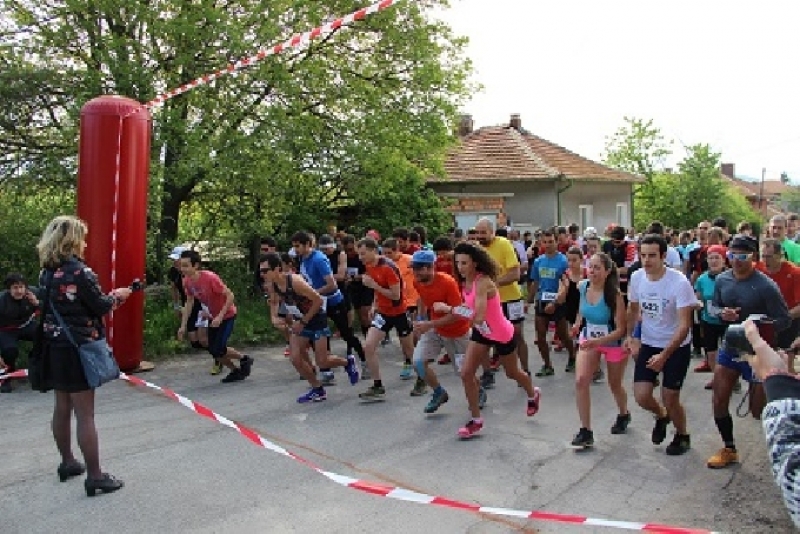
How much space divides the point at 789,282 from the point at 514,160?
21.7m

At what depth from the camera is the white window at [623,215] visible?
34250mm

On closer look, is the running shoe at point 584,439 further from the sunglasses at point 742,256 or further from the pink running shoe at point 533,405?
the sunglasses at point 742,256

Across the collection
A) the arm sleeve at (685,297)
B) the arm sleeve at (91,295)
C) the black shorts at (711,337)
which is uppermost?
the arm sleeve at (91,295)

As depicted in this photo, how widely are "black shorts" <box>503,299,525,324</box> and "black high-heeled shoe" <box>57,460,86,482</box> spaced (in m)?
4.71

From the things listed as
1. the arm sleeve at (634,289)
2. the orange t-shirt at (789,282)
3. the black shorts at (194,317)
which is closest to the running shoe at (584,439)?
the arm sleeve at (634,289)

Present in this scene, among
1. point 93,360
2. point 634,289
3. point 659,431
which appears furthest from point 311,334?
point 659,431

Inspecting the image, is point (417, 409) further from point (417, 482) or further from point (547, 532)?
point (547, 532)

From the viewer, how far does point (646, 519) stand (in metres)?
4.52

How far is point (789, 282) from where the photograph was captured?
657 centimetres

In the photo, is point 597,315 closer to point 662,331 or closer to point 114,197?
point 662,331

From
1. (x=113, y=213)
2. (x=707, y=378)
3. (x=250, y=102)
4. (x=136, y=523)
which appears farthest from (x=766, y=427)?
(x=250, y=102)

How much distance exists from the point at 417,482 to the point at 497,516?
80 cm

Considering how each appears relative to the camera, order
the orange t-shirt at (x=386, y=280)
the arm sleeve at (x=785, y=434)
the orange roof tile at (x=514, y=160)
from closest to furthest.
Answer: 1. the arm sleeve at (x=785, y=434)
2. the orange t-shirt at (x=386, y=280)
3. the orange roof tile at (x=514, y=160)

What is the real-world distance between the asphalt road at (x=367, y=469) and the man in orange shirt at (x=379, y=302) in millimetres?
313
